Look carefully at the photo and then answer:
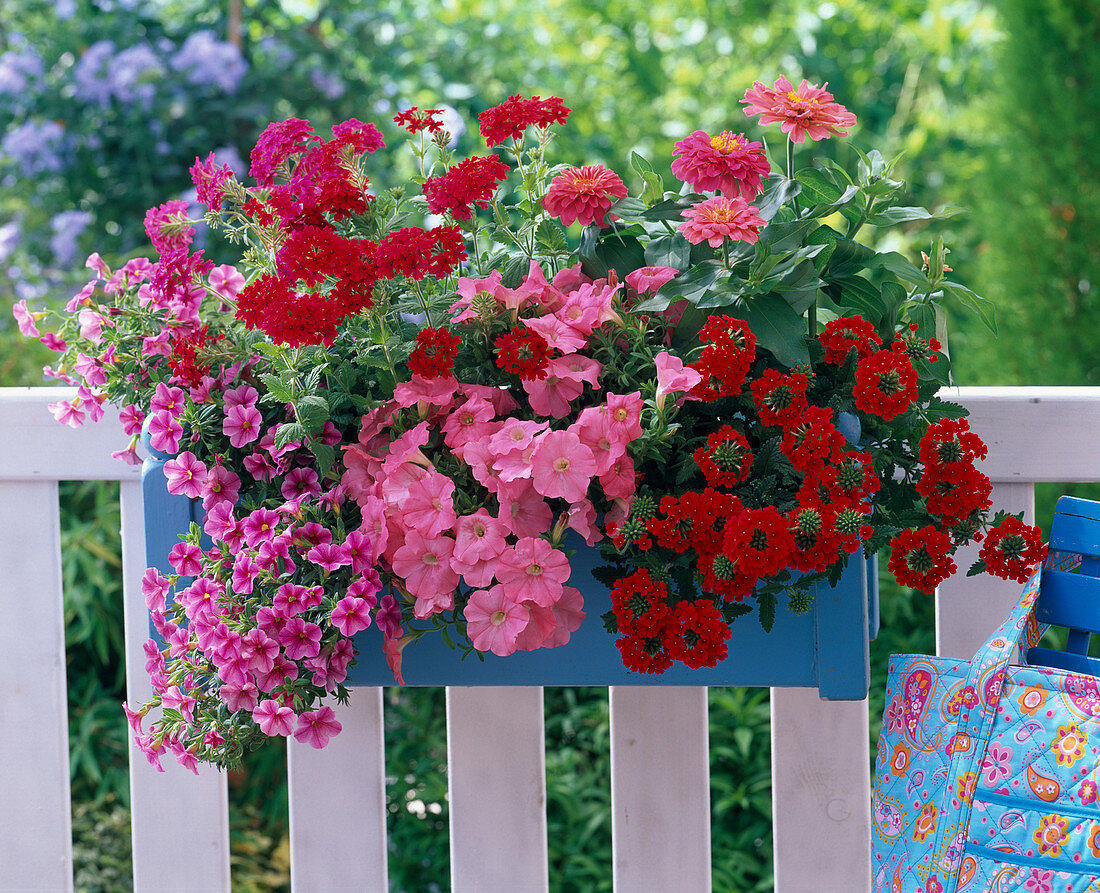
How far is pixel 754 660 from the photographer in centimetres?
98

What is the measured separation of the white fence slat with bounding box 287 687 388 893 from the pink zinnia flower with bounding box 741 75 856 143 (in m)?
0.76

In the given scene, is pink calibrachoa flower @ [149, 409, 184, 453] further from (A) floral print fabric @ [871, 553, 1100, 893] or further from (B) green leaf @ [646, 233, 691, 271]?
(A) floral print fabric @ [871, 553, 1100, 893]

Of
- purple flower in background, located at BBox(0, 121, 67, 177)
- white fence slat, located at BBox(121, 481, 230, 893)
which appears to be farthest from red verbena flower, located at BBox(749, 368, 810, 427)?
purple flower in background, located at BBox(0, 121, 67, 177)

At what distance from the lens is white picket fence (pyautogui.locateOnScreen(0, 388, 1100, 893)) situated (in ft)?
3.85

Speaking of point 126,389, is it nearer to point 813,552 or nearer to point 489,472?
point 489,472

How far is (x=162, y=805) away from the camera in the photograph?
127cm

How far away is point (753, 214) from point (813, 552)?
0.90ft

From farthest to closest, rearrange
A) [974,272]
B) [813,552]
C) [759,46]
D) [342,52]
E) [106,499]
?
[759,46] → [974,272] → [342,52] → [106,499] → [813,552]

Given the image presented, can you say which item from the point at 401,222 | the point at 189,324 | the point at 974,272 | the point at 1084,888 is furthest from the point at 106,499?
the point at 974,272

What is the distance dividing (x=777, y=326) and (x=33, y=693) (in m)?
0.97

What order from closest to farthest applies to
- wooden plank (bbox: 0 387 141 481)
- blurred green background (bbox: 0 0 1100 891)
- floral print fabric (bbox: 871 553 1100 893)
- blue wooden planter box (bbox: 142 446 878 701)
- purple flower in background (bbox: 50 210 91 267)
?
floral print fabric (bbox: 871 553 1100 893) < blue wooden planter box (bbox: 142 446 878 701) < wooden plank (bbox: 0 387 141 481) < blurred green background (bbox: 0 0 1100 891) < purple flower in background (bbox: 50 210 91 267)

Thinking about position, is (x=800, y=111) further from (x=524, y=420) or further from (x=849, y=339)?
(x=524, y=420)

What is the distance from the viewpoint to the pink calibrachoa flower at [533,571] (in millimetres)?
849

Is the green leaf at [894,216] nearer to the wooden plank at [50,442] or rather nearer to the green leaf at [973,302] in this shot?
the green leaf at [973,302]
